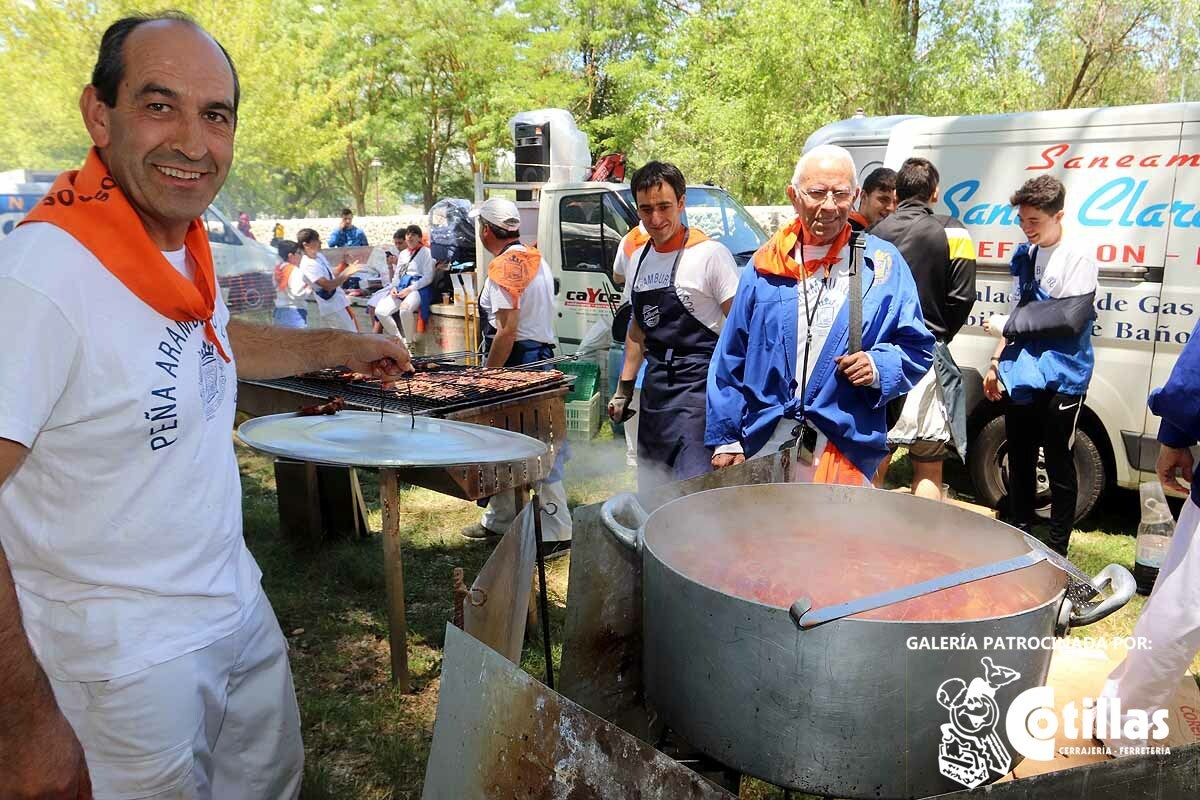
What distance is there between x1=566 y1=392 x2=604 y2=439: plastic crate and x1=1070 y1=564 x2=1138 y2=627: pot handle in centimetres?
550

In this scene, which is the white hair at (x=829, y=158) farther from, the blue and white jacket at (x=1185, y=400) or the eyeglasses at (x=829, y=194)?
the blue and white jacket at (x=1185, y=400)

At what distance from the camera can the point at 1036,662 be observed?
167cm

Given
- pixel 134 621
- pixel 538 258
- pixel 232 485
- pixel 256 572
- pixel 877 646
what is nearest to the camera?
pixel 877 646

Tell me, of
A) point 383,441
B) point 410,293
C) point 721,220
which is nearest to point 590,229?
point 721,220

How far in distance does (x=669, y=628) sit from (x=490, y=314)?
3.73 metres

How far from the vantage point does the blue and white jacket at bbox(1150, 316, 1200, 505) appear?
2.57 m

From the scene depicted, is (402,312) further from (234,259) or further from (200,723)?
(200,723)

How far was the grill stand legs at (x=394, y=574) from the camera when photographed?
3.52 metres

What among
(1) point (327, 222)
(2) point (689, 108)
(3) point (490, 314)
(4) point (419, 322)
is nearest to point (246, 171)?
(1) point (327, 222)

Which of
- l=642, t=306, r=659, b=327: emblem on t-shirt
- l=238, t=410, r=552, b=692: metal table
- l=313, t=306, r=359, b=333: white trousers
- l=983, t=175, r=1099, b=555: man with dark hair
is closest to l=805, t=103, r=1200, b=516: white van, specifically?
l=983, t=175, r=1099, b=555: man with dark hair

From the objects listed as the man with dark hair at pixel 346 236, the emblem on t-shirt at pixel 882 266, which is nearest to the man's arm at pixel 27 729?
the emblem on t-shirt at pixel 882 266

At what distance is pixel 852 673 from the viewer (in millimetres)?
1561

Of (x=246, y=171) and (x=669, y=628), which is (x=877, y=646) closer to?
(x=669, y=628)

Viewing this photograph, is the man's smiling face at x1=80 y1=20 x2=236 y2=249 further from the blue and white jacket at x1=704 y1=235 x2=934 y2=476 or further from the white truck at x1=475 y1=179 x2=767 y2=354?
the white truck at x1=475 y1=179 x2=767 y2=354
